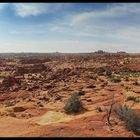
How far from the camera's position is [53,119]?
49.9 ft

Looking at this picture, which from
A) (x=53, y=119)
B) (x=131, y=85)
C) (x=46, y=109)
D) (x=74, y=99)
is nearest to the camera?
(x=53, y=119)

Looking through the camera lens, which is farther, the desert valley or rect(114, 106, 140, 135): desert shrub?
the desert valley

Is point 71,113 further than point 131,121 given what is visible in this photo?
Yes

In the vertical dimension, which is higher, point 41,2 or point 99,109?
point 41,2

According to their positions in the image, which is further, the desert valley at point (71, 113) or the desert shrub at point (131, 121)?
the desert valley at point (71, 113)

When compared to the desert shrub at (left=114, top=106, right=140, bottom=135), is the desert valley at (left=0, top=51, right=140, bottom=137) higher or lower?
lower

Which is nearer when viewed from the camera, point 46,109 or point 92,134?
point 92,134

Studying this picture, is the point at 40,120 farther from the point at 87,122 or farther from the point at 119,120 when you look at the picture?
the point at 119,120

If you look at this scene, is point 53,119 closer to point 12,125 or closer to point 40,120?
point 40,120

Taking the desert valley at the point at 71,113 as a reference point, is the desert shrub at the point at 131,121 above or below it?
above

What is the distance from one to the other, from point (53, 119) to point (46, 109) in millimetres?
3198

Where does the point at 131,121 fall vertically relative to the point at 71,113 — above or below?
above

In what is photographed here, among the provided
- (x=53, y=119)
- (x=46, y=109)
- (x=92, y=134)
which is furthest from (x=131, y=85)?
(x=92, y=134)

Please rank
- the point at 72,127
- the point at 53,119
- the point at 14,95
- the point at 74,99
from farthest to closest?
the point at 14,95, the point at 74,99, the point at 53,119, the point at 72,127
